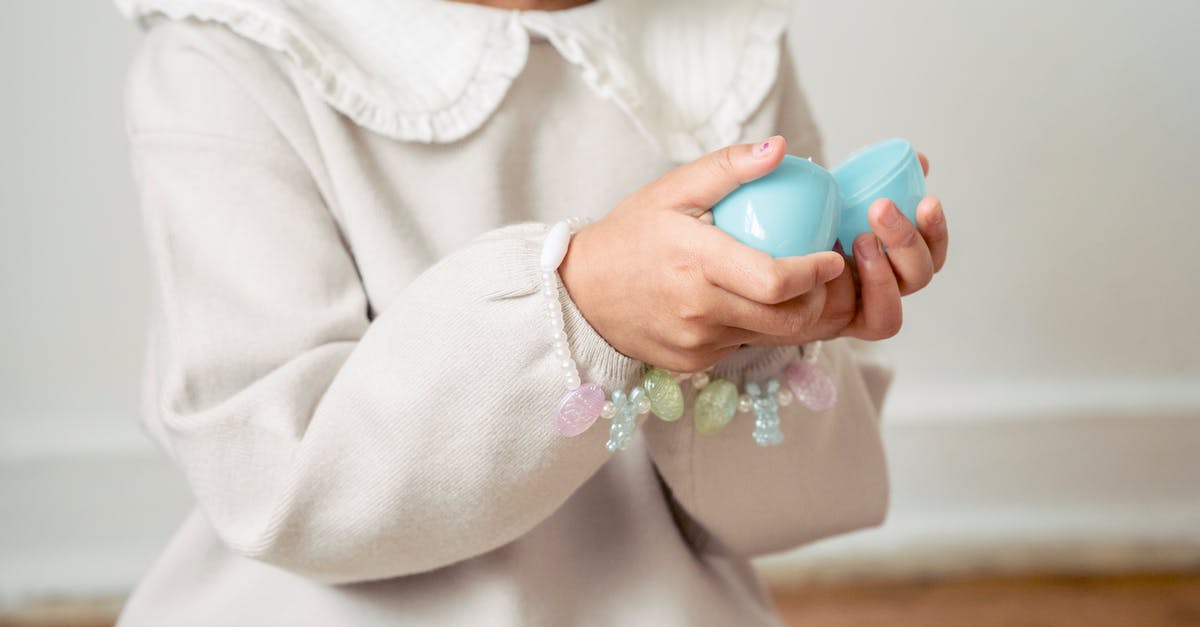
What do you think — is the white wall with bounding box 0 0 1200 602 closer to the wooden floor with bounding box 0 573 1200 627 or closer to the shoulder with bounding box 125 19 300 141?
the wooden floor with bounding box 0 573 1200 627

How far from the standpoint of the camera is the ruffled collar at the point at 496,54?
1.92 feet

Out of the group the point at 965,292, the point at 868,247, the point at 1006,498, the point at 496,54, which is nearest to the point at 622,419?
the point at 868,247

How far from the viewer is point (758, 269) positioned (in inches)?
15.3

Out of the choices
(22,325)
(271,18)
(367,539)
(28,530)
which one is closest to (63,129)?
(22,325)

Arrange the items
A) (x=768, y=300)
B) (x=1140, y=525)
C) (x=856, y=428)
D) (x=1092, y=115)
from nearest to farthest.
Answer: (x=768, y=300)
(x=856, y=428)
(x=1092, y=115)
(x=1140, y=525)

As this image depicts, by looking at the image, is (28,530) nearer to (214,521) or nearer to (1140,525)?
(214,521)

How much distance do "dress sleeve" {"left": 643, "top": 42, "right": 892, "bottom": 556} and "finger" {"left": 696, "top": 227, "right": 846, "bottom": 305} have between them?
0.13m

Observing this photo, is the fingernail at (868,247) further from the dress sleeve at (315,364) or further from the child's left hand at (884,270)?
the dress sleeve at (315,364)

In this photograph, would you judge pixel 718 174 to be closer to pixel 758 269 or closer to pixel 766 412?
pixel 758 269

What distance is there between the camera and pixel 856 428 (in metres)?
0.62

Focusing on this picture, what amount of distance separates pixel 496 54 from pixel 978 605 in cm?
104

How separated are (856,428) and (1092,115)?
0.89m

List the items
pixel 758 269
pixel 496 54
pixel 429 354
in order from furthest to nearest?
pixel 496 54 → pixel 429 354 → pixel 758 269

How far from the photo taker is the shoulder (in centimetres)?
58
